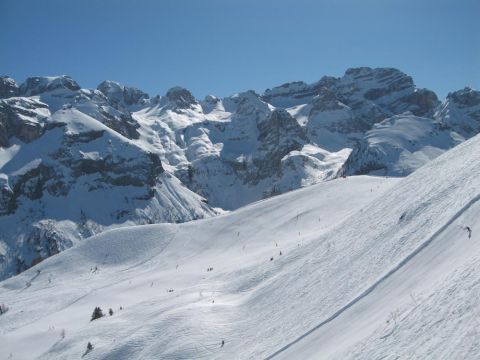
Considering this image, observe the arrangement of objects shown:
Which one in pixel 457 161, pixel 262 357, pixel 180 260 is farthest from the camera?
pixel 180 260

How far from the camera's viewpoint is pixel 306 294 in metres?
12.9

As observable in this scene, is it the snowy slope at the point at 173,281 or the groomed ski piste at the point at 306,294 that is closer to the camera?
the groomed ski piste at the point at 306,294

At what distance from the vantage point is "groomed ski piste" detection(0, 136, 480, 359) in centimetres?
811

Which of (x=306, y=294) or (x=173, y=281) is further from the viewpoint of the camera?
(x=173, y=281)

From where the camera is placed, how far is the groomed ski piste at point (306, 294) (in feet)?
26.6

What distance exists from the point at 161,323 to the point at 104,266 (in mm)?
14702

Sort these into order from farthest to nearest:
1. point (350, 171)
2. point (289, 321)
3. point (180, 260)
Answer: point (350, 171)
point (180, 260)
point (289, 321)

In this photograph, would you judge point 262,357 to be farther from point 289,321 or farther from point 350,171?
point 350,171

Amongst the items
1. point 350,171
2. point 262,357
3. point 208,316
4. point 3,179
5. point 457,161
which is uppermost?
point 3,179

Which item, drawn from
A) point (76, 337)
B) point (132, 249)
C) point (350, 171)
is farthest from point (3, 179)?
point (76, 337)

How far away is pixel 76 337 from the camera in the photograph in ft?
50.9

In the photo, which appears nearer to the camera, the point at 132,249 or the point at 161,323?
the point at 161,323

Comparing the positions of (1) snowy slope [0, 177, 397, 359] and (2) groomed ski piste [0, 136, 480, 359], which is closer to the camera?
(2) groomed ski piste [0, 136, 480, 359]

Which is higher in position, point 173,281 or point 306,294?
point 173,281
